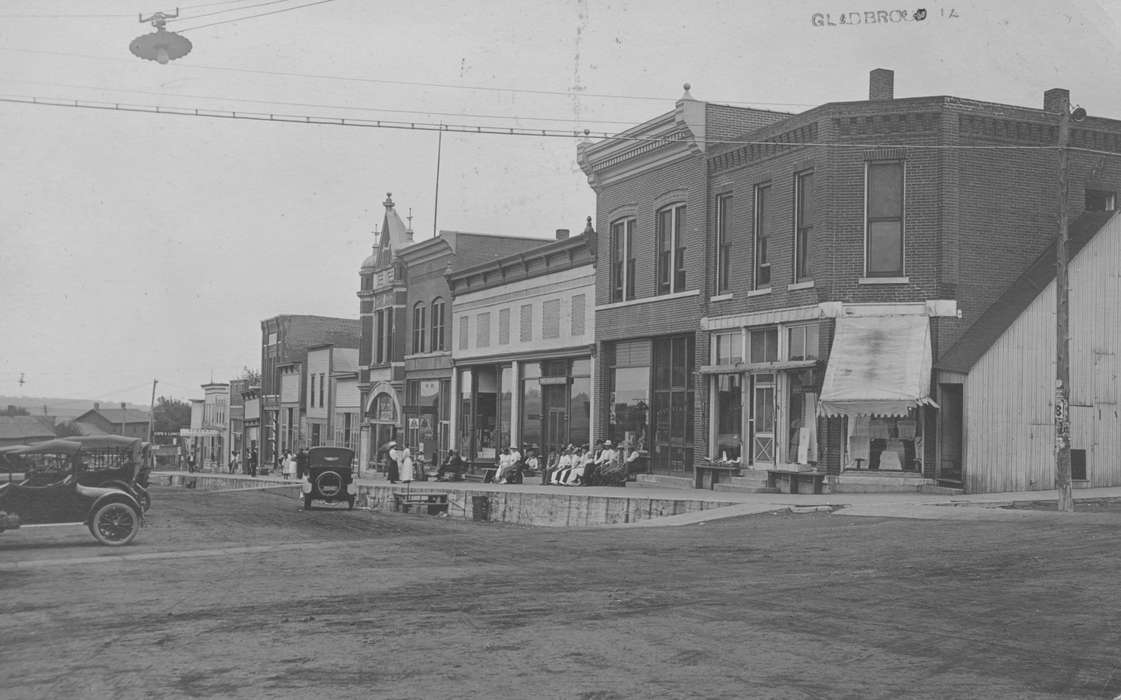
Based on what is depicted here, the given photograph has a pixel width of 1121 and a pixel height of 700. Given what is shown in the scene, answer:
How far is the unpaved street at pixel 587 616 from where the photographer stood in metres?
8.77

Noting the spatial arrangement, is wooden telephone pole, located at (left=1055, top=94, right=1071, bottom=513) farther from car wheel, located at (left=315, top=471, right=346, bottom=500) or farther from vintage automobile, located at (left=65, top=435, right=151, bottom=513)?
car wheel, located at (left=315, top=471, right=346, bottom=500)

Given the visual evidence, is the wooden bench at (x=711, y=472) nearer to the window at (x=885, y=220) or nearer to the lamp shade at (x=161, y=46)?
the window at (x=885, y=220)

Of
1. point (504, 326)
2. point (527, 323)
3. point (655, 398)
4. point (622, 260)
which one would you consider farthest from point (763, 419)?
point (504, 326)

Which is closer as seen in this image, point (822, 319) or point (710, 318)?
point (822, 319)

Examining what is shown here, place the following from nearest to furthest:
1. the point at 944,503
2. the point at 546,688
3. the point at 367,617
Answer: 1. the point at 546,688
2. the point at 367,617
3. the point at 944,503

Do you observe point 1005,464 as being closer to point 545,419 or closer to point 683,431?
point 683,431

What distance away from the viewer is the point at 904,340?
27.2 meters

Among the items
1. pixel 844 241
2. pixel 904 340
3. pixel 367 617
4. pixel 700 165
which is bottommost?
pixel 367 617

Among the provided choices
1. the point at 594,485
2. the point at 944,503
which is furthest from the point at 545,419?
the point at 944,503

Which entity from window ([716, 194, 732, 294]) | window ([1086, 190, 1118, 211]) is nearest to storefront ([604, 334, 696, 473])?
window ([716, 194, 732, 294])

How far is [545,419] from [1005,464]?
1836 cm

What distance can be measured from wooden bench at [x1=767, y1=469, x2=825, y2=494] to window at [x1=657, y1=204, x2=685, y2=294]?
664 centimetres

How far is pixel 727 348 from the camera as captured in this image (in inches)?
1261

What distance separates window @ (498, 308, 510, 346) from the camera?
4478cm
